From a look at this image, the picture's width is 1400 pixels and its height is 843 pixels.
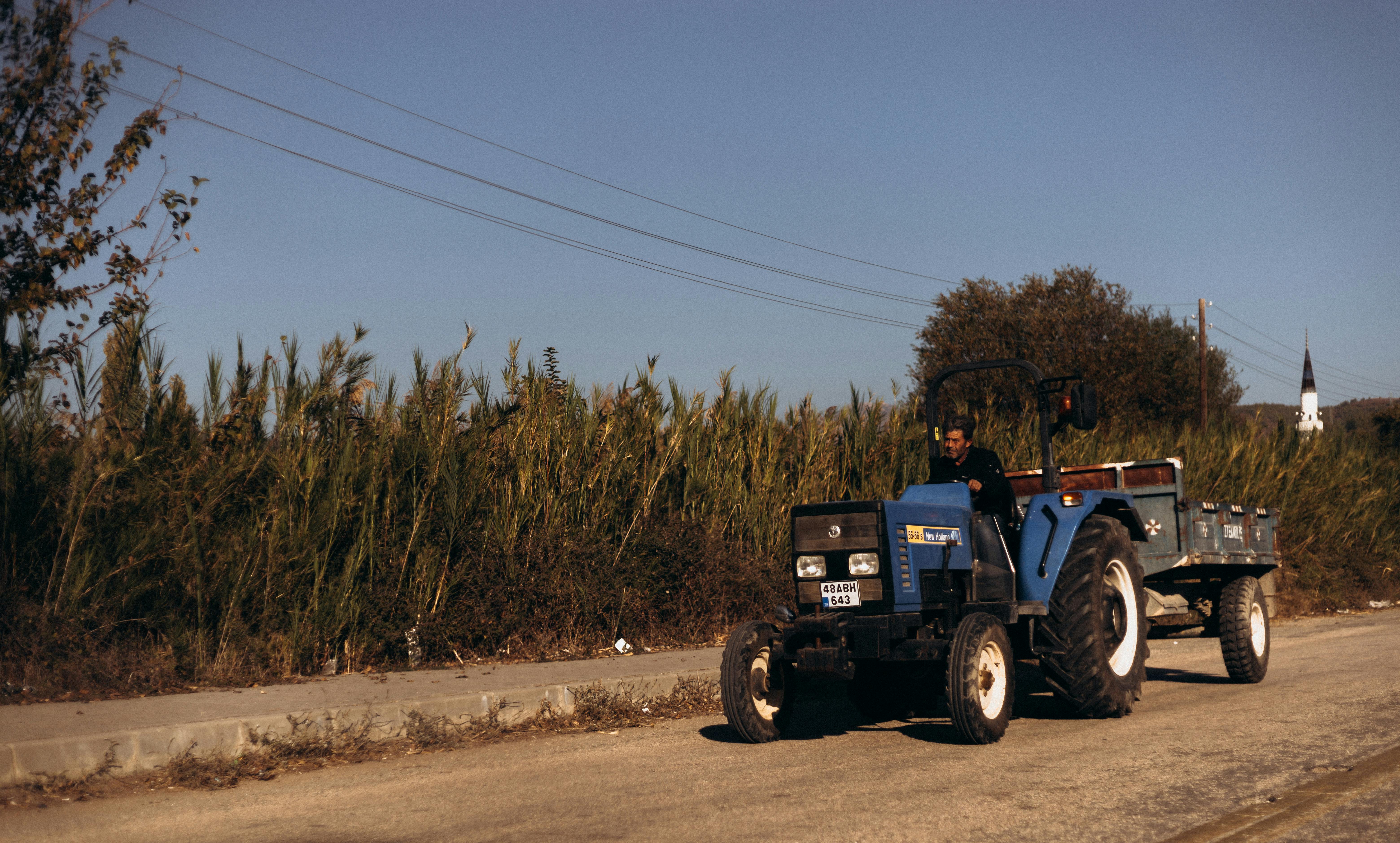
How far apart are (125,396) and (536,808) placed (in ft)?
19.0

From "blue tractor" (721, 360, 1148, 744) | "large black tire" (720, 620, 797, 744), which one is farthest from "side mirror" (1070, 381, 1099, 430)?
"large black tire" (720, 620, 797, 744)

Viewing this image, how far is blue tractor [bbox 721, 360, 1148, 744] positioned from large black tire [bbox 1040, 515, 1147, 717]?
0.01 meters

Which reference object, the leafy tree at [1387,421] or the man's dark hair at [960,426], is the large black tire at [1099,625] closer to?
the man's dark hair at [960,426]

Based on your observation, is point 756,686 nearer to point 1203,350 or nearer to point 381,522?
point 381,522

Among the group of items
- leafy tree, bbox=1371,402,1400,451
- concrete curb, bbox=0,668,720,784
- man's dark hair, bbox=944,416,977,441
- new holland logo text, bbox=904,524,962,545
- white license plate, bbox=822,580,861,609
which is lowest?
concrete curb, bbox=0,668,720,784

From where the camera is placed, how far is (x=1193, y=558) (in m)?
10.1

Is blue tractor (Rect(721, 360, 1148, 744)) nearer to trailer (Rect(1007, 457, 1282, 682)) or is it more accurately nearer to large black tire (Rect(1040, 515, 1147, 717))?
large black tire (Rect(1040, 515, 1147, 717))

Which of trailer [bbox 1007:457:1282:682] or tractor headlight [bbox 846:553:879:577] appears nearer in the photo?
tractor headlight [bbox 846:553:879:577]

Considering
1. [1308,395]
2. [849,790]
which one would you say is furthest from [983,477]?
[1308,395]

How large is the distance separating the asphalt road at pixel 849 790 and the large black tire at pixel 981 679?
18 cm

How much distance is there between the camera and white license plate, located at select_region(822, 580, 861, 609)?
7.16 m

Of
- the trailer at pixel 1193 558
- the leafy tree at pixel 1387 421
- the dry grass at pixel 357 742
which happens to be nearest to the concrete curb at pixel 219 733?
the dry grass at pixel 357 742

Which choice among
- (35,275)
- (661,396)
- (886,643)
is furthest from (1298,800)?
(35,275)

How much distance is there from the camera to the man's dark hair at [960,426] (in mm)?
8328
